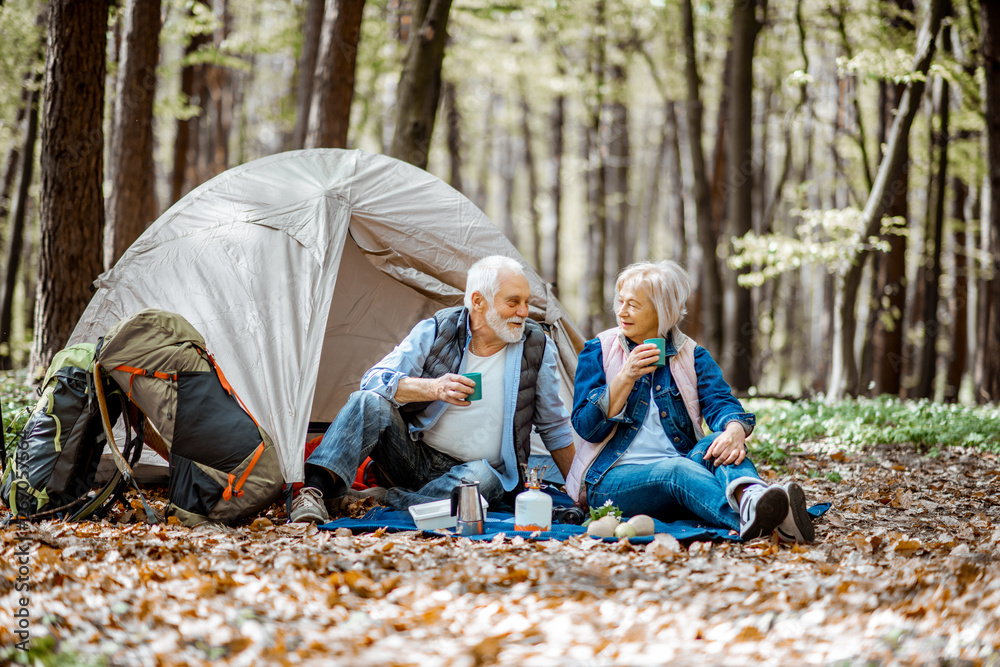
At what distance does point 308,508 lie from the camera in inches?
135

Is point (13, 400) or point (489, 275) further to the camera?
point (13, 400)

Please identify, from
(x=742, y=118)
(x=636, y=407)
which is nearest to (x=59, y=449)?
(x=636, y=407)

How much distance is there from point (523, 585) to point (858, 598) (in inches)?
39.3

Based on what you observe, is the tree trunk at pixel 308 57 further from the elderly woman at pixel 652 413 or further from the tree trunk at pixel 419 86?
the elderly woman at pixel 652 413

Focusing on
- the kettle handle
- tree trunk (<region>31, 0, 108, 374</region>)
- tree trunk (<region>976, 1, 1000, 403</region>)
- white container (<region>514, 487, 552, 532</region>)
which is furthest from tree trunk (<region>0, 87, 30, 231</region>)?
tree trunk (<region>976, 1, 1000, 403</region>)

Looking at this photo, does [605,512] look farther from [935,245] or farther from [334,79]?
[935,245]

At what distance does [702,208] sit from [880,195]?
8.42ft

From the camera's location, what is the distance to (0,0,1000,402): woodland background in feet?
18.5

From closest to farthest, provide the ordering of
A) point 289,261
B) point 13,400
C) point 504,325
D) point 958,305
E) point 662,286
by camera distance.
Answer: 1. point 662,286
2. point 504,325
3. point 289,261
4. point 13,400
5. point 958,305

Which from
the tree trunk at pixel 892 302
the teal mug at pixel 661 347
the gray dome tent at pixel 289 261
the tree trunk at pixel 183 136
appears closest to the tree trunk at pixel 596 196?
the tree trunk at pixel 892 302

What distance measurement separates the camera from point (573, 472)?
3.65 m

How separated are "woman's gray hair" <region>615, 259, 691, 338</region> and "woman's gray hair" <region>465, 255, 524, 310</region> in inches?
21.4

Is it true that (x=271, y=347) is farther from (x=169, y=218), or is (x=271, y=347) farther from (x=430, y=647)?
(x=430, y=647)

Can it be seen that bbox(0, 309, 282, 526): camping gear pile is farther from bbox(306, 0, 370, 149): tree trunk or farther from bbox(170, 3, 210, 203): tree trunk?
bbox(170, 3, 210, 203): tree trunk
